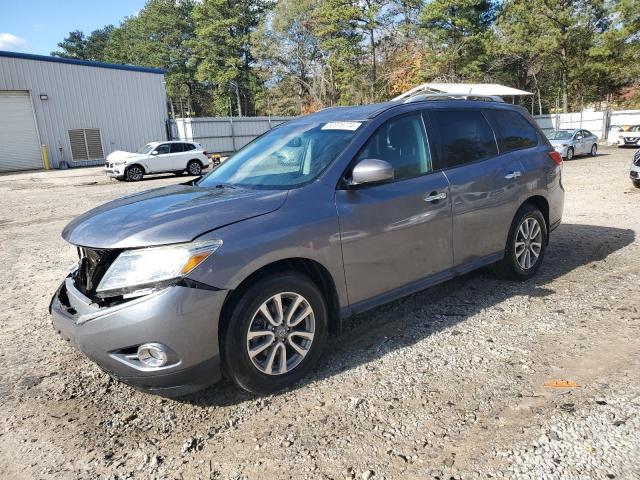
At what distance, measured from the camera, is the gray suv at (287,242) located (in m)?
2.71

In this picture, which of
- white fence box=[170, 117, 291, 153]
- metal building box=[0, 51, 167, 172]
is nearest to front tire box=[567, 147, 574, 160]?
white fence box=[170, 117, 291, 153]

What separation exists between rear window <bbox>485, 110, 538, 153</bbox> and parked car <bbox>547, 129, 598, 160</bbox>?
18503 mm

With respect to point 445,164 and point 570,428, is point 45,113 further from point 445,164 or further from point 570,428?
point 570,428

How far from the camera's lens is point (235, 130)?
3309cm

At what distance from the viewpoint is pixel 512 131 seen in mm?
4957

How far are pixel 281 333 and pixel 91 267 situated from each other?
1.24 m

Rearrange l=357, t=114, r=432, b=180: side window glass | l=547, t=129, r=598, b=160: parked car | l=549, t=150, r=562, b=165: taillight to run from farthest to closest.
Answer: l=547, t=129, r=598, b=160: parked car → l=549, t=150, r=562, b=165: taillight → l=357, t=114, r=432, b=180: side window glass

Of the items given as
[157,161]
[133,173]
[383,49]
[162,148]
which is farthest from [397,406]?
[383,49]

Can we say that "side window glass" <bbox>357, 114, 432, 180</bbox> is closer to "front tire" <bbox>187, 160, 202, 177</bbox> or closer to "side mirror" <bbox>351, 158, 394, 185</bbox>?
"side mirror" <bbox>351, 158, 394, 185</bbox>

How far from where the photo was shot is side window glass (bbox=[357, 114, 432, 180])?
12.1 ft

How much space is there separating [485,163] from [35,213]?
11070mm

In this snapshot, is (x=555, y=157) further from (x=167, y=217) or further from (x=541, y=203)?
(x=167, y=217)

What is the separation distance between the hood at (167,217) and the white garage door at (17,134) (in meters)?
28.1

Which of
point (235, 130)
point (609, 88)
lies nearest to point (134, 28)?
point (235, 130)
